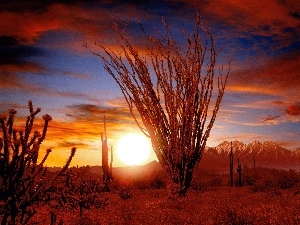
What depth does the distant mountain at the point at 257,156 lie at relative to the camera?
110625 mm

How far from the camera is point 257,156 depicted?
129m

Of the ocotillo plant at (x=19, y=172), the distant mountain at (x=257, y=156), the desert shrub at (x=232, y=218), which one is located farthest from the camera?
the distant mountain at (x=257, y=156)

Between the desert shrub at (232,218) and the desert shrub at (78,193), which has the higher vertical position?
the desert shrub at (78,193)

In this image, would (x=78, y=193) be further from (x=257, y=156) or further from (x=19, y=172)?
(x=257, y=156)

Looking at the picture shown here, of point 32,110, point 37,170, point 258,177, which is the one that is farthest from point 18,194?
point 258,177

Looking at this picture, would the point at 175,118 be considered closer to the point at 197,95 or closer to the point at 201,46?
the point at 197,95

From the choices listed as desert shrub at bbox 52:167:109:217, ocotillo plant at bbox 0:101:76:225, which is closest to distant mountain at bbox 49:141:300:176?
desert shrub at bbox 52:167:109:217

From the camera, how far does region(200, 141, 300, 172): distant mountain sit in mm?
110625

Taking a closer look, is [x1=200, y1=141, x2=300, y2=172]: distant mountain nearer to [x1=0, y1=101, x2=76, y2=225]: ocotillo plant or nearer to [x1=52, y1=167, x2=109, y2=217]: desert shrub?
[x1=52, y1=167, x2=109, y2=217]: desert shrub

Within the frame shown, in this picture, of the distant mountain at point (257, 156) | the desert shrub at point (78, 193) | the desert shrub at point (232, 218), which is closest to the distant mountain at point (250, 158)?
the distant mountain at point (257, 156)

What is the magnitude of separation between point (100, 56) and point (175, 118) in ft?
9.21

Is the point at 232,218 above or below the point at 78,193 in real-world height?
below

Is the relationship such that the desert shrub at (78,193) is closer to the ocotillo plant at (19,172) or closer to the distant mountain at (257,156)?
the ocotillo plant at (19,172)

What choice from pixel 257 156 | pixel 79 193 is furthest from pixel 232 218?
pixel 257 156
